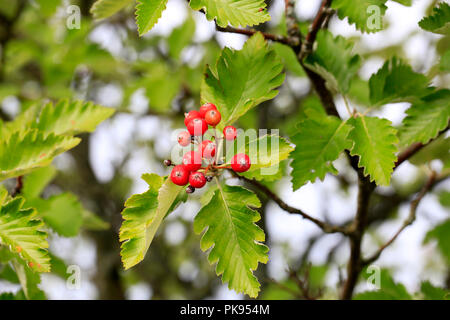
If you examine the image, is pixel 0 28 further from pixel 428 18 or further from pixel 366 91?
pixel 428 18

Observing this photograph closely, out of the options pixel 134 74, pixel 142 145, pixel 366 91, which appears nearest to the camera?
pixel 366 91

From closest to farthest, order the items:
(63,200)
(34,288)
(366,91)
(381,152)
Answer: (381,152) < (34,288) < (63,200) < (366,91)

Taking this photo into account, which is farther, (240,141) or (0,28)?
(0,28)

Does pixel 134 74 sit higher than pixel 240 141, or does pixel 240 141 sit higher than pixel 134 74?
pixel 240 141

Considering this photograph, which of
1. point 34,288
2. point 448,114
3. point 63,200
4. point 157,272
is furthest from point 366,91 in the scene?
point 157,272

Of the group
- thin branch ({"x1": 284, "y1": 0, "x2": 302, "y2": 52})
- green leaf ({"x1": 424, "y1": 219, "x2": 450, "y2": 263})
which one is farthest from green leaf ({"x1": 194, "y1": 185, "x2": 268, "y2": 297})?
green leaf ({"x1": 424, "y1": 219, "x2": 450, "y2": 263})

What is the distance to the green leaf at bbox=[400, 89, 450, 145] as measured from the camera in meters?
1.55

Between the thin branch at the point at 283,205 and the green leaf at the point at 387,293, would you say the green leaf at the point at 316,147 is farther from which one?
the green leaf at the point at 387,293

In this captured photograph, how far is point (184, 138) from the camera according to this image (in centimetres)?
139

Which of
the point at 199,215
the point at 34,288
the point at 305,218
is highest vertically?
the point at 199,215

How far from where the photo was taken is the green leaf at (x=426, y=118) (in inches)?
61.1

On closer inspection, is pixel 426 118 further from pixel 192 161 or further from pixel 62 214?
pixel 62 214

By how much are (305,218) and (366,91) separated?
1328 mm

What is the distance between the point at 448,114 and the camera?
1532mm
